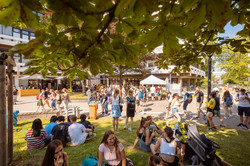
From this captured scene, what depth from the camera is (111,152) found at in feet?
9.22

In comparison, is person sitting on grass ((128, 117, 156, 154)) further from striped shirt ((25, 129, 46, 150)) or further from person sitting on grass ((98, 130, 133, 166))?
striped shirt ((25, 129, 46, 150))

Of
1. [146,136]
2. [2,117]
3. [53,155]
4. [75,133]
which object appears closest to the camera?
[53,155]

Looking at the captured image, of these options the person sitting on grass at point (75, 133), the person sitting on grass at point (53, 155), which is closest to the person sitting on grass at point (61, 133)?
the person sitting on grass at point (75, 133)

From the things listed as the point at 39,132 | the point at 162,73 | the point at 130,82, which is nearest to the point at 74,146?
the point at 39,132

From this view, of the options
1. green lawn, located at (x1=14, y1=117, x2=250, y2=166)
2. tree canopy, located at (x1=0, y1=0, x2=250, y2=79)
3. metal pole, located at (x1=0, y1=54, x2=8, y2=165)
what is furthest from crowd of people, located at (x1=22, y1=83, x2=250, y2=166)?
tree canopy, located at (x1=0, y1=0, x2=250, y2=79)

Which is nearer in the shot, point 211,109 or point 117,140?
point 117,140

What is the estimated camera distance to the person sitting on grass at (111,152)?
278 centimetres

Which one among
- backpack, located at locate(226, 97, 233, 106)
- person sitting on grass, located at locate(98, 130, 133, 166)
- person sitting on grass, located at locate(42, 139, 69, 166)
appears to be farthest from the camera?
backpack, located at locate(226, 97, 233, 106)

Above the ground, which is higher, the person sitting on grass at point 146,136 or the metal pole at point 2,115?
the metal pole at point 2,115

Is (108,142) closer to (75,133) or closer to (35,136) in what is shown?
(75,133)

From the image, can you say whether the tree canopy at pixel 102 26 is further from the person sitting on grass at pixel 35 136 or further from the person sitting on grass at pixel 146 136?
the person sitting on grass at pixel 35 136

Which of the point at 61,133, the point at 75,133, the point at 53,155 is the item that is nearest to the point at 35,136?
the point at 61,133

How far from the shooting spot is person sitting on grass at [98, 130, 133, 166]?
2.78m

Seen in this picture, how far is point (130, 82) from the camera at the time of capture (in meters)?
26.7
